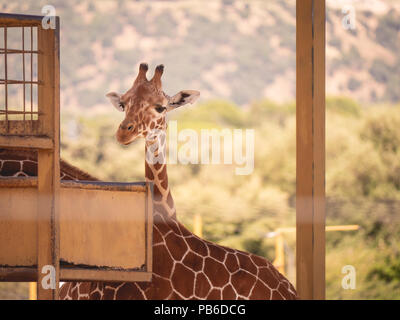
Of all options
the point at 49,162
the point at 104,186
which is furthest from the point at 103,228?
the point at 49,162

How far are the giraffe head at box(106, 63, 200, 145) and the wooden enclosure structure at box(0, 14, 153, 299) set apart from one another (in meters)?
0.69

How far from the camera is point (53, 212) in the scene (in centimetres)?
356

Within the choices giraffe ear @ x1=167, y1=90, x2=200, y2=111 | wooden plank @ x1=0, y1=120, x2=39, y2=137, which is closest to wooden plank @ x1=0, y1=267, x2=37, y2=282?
wooden plank @ x1=0, y1=120, x2=39, y2=137

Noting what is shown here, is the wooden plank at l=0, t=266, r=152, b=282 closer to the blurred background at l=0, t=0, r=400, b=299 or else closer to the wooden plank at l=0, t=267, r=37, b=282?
the wooden plank at l=0, t=267, r=37, b=282

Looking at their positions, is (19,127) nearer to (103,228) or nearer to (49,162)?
(49,162)

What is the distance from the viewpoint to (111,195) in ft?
12.7

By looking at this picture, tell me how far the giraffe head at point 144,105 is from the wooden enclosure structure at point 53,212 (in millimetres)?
688

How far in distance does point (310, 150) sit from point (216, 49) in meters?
25.6

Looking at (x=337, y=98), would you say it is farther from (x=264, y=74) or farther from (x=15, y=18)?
(x=15, y=18)

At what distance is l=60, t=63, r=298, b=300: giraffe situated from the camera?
4.24 metres

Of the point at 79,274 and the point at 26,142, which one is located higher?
the point at 26,142

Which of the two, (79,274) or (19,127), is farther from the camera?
(79,274)

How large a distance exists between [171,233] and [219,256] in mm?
367

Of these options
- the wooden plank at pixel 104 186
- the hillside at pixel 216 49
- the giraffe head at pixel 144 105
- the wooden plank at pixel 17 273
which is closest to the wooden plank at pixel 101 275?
the wooden plank at pixel 17 273
